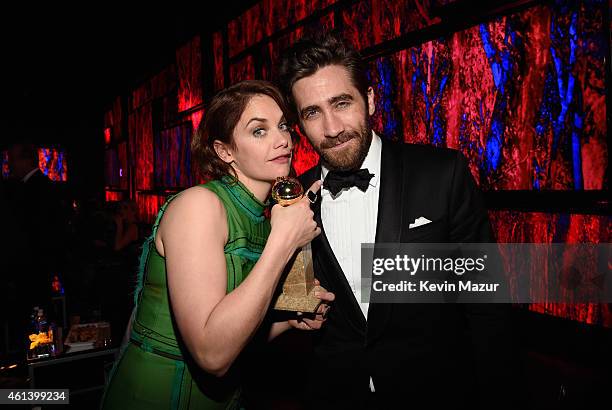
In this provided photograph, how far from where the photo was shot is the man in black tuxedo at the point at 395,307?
1.79 metres

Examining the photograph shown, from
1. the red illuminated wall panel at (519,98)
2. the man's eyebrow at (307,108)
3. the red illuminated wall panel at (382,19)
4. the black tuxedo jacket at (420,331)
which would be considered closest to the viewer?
the black tuxedo jacket at (420,331)

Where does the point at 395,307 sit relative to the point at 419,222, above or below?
below

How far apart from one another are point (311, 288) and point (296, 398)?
2387 mm

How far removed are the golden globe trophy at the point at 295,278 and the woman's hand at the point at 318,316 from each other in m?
0.03

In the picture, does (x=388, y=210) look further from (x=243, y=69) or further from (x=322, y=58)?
(x=243, y=69)

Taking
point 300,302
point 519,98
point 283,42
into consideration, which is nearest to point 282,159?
point 300,302

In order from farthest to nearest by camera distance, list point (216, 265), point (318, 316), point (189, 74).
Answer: point (189, 74), point (318, 316), point (216, 265)

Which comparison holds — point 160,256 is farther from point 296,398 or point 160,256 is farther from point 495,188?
point 296,398

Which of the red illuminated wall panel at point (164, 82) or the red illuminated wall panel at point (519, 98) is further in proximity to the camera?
the red illuminated wall panel at point (164, 82)

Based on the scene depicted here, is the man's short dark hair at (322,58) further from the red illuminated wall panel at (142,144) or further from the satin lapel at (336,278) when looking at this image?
the red illuminated wall panel at (142,144)

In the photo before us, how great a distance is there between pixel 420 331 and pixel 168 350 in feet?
3.35

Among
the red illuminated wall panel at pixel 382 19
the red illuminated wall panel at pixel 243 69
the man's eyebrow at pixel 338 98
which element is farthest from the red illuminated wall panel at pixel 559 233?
the red illuminated wall panel at pixel 243 69

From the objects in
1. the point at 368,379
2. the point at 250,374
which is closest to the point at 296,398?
the point at 250,374

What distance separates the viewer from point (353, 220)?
206 cm
